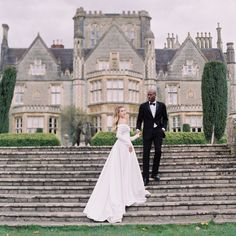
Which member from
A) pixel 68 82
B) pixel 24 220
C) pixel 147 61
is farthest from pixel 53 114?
pixel 24 220

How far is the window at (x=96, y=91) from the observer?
1319 inches

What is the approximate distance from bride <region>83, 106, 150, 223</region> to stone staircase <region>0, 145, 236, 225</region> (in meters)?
0.23

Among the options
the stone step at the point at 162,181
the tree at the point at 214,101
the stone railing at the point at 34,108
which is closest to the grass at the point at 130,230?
the stone step at the point at 162,181

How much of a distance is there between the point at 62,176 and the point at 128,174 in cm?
254

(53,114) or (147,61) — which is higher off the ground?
(147,61)

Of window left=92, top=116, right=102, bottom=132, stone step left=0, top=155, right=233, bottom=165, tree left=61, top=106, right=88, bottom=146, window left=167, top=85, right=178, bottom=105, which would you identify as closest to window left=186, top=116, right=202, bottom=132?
window left=167, top=85, right=178, bottom=105

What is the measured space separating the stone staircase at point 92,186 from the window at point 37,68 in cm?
2462

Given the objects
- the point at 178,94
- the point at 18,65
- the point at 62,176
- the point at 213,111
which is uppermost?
the point at 18,65

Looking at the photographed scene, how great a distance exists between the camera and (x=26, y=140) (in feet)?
62.1

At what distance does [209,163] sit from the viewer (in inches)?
383

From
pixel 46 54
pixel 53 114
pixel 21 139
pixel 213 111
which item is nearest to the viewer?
pixel 213 111

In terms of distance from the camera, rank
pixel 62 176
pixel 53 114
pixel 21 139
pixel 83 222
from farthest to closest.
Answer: pixel 53 114
pixel 21 139
pixel 62 176
pixel 83 222

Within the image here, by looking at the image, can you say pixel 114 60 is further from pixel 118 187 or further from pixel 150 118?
pixel 118 187

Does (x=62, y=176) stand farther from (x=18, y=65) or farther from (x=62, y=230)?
(x=18, y=65)
